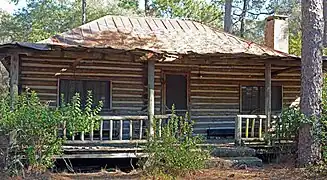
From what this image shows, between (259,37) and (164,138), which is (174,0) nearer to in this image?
(259,37)

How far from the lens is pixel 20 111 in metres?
9.50

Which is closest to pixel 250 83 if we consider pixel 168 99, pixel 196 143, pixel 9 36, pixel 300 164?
pixel 168 99

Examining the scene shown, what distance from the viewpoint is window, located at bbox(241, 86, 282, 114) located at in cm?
1662

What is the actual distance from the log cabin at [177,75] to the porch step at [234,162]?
46.8 inches

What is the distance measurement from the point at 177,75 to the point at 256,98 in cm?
311

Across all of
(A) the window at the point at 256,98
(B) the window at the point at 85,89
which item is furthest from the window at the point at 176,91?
(A) the window at the point at 256,98

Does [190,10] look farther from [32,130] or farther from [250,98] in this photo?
[32,130]

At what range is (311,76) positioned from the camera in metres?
11.3

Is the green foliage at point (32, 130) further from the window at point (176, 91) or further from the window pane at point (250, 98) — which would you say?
the window pane at point (250, 98)

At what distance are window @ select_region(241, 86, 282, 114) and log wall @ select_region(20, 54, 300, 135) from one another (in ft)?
0.68

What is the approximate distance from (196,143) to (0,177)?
4.07 metres

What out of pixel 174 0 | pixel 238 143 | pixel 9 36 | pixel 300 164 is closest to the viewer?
pixel 300 164

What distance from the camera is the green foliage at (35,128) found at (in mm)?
9453

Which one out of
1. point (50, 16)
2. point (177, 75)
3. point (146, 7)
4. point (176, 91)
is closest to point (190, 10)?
point (146, 7)
